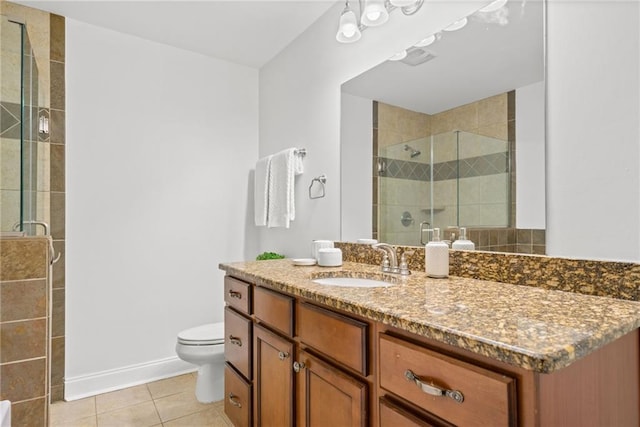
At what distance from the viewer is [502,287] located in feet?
3.78

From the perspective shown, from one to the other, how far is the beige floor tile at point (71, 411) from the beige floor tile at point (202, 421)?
0.55 metres

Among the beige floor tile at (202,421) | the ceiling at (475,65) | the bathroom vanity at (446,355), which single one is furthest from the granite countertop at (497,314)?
the beige floor tile at (202,421)

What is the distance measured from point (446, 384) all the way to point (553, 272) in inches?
25.3

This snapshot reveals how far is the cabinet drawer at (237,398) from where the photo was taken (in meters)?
1.58

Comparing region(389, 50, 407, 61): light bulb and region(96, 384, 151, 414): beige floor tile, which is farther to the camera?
region(96, 384, 151, 414): beige floor tile

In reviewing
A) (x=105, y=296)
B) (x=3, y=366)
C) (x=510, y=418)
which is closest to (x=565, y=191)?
(x=510, y=418)

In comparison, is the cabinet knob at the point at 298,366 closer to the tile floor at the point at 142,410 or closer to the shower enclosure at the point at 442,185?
the shower enclosure at the point at 442,185

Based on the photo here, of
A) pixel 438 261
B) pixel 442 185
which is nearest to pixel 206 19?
pixel 442 185

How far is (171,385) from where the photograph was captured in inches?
95.6

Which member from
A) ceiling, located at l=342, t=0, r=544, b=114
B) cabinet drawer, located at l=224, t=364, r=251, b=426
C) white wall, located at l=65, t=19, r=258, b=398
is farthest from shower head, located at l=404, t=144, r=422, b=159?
white wall, located at l=65, t=19, r=258, b=398

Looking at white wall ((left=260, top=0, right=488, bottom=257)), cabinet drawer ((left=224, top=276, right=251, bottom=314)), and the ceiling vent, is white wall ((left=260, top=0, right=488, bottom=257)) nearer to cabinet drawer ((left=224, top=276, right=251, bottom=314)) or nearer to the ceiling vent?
the ceiling vent

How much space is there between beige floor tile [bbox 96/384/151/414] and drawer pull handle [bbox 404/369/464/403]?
209cm

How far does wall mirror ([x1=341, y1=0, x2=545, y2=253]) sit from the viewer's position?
1.25 metres

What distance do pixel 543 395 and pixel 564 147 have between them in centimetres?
87
